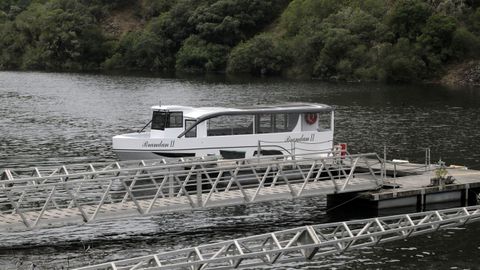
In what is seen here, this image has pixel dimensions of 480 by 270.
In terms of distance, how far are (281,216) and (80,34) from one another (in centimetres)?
14159

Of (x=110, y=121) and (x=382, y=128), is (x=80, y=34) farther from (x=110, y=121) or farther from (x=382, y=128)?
(x=382, y=128)

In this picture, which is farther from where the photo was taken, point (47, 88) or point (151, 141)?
point (47, 88)

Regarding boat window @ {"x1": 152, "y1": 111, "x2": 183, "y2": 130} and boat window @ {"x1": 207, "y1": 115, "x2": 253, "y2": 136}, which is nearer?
boat window @ {"x1": 207, "y1": 115, "x2": 253, "y2": 136}

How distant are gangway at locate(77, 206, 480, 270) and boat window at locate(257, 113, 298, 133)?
52.0ft

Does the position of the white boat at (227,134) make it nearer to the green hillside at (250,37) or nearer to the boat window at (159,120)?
the boat window at (159,120)

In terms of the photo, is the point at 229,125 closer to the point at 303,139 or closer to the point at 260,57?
the point at 303,139

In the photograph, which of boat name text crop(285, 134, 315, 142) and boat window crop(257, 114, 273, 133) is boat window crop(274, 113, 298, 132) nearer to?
boat window crop(257, 114, 273, 133)

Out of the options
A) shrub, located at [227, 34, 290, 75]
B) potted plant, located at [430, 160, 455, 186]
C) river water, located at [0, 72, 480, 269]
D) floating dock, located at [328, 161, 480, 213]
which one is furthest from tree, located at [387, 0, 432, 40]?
potted plant, located at [430, 160, 455, 186]

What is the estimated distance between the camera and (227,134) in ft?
153

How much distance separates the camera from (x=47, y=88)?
4646 inches

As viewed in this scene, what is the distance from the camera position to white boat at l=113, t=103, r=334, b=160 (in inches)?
1815

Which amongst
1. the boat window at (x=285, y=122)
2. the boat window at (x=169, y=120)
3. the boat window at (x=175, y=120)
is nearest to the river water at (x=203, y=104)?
the boat window at (x=285, y=122)

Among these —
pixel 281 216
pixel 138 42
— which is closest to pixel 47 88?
pixel 138 42

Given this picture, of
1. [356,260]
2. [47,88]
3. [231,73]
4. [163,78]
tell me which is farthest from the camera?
[231,73]
